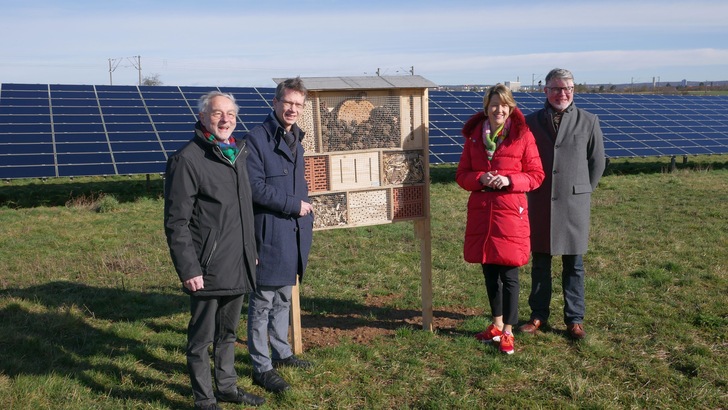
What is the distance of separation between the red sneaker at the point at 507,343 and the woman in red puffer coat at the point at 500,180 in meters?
0.48

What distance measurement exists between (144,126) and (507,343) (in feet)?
35.3

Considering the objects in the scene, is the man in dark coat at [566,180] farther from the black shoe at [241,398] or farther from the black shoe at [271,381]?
the black shoe at [241,398]

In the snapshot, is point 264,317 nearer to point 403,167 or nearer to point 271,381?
point 271,381

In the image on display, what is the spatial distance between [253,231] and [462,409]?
1.68m

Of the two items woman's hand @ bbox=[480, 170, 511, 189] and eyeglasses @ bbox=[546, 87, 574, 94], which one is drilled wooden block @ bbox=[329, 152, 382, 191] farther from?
eyeglasses @ bbox=[546, 87, 574, 94]

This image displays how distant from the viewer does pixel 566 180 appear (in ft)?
15.5

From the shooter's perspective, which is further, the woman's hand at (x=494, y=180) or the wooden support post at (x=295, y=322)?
the wooden support post at (x=295, y=322)

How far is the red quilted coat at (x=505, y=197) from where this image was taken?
433 cm

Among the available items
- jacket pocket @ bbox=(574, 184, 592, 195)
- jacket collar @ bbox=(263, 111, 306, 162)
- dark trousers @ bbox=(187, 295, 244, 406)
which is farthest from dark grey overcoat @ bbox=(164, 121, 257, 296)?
jacket pocket @ bbox=(574, 184, 592, 195)

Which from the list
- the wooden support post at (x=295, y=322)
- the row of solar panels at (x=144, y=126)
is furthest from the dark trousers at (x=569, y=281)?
the row of solar panels at (x=144, y=126)

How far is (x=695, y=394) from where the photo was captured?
3885 millimetres

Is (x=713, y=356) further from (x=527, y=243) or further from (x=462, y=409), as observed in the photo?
(x=462, y=409)

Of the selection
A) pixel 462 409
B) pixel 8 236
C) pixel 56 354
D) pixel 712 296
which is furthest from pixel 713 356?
pixel 8 236

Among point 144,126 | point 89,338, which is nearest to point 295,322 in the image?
point 89,338
